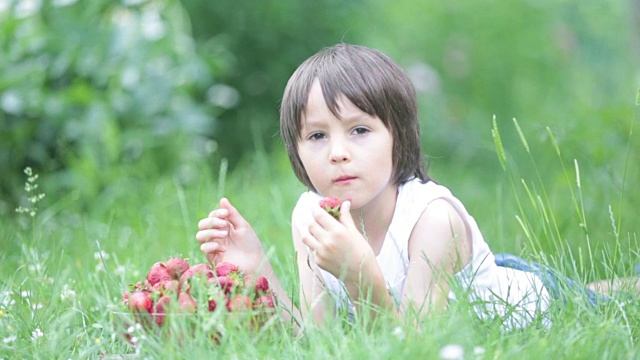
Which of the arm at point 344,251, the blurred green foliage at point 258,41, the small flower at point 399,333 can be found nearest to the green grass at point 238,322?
the small flower at point 399,333

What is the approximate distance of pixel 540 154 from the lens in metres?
5.82

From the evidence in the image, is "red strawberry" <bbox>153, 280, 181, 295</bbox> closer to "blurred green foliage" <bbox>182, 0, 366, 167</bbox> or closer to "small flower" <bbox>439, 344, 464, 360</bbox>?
"small flower" <bbox>439, 344, 464, 360</bbox>

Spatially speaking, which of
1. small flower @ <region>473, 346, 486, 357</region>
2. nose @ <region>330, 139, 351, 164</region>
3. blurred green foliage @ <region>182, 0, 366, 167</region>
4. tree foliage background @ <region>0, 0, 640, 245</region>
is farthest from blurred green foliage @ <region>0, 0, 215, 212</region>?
small flower @ <region>473, 346, 486, 357</region>

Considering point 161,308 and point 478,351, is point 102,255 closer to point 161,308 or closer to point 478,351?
point 161,308

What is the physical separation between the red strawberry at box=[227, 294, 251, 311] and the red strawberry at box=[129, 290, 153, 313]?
0.18m

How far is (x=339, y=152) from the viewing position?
2.28 meters

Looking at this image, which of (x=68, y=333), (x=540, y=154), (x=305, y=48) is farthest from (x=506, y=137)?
(x=68, y=333)

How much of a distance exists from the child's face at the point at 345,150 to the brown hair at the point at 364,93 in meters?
0.02

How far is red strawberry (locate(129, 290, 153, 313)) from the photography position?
2.04m

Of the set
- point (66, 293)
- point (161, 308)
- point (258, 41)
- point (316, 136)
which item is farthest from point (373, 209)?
point (258, 41)

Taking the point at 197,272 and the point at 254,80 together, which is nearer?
the point at 197,272

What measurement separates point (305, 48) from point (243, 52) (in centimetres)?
42

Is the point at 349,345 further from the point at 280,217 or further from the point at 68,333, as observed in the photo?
the point at 280,217

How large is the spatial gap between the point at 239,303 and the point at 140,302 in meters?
0.22
